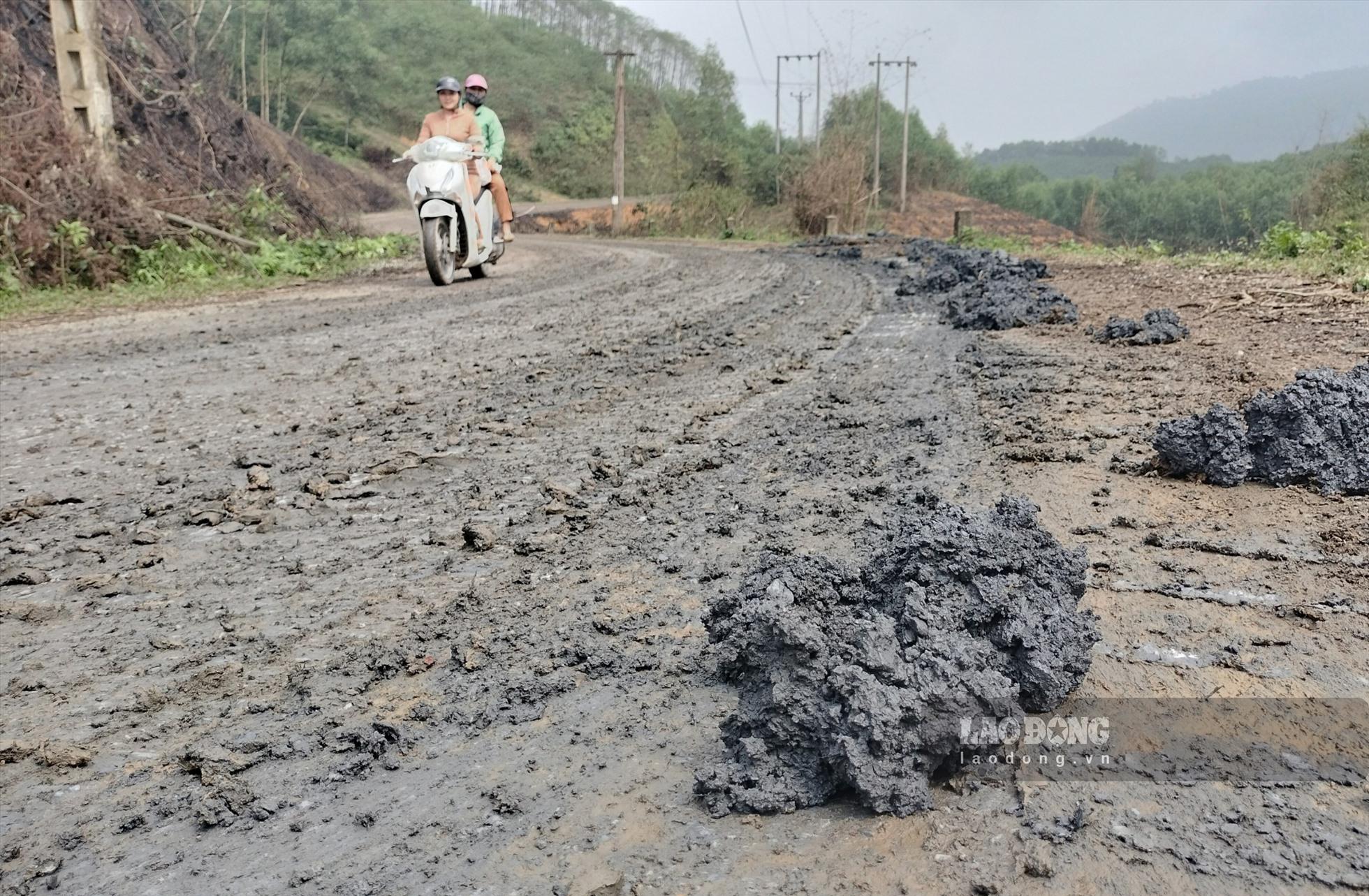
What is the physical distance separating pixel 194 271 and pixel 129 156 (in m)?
2.86

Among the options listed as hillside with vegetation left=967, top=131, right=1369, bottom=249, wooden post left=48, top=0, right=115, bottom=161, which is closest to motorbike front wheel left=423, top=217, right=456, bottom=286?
wooden post left=48, top=0, right=115, bottom=161

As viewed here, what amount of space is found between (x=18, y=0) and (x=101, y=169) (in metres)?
4.26

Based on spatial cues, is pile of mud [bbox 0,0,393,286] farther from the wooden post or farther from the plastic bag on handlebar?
the plastic bag on handlebar

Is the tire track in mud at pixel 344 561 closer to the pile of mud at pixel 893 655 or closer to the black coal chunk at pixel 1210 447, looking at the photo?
the pile of mud at pixel 893 655

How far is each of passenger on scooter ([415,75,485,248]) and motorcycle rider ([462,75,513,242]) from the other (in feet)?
0.67

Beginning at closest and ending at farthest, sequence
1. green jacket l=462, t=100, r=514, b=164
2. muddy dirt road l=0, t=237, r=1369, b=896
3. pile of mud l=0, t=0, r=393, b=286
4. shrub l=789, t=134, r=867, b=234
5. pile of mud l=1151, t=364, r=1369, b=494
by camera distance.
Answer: muddy dirt road l=0, t=237, r=1369, b=896 < pile of mud l=1151, t=364, r=1369, b=494 < pile of mud l=0, t=0, r=393, b=286 < green jacket l=462, t=100, r=514, b=164 < shrub l=789, t=134, r=867, b=234

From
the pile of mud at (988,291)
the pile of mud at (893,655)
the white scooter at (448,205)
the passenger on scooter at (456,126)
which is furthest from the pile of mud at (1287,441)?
the passenger on scooter at (456,126)

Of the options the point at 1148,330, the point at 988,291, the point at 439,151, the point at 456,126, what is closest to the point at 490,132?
the point at 456,126

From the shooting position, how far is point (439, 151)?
1115 centimetres

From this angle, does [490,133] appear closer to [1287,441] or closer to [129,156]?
[129,156]

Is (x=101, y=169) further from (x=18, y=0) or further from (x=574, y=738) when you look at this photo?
(x=574, y=738)

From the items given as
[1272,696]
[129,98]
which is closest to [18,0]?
[129,98]

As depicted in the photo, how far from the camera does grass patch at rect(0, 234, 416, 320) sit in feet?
33.1

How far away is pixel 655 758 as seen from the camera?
7.88ft
